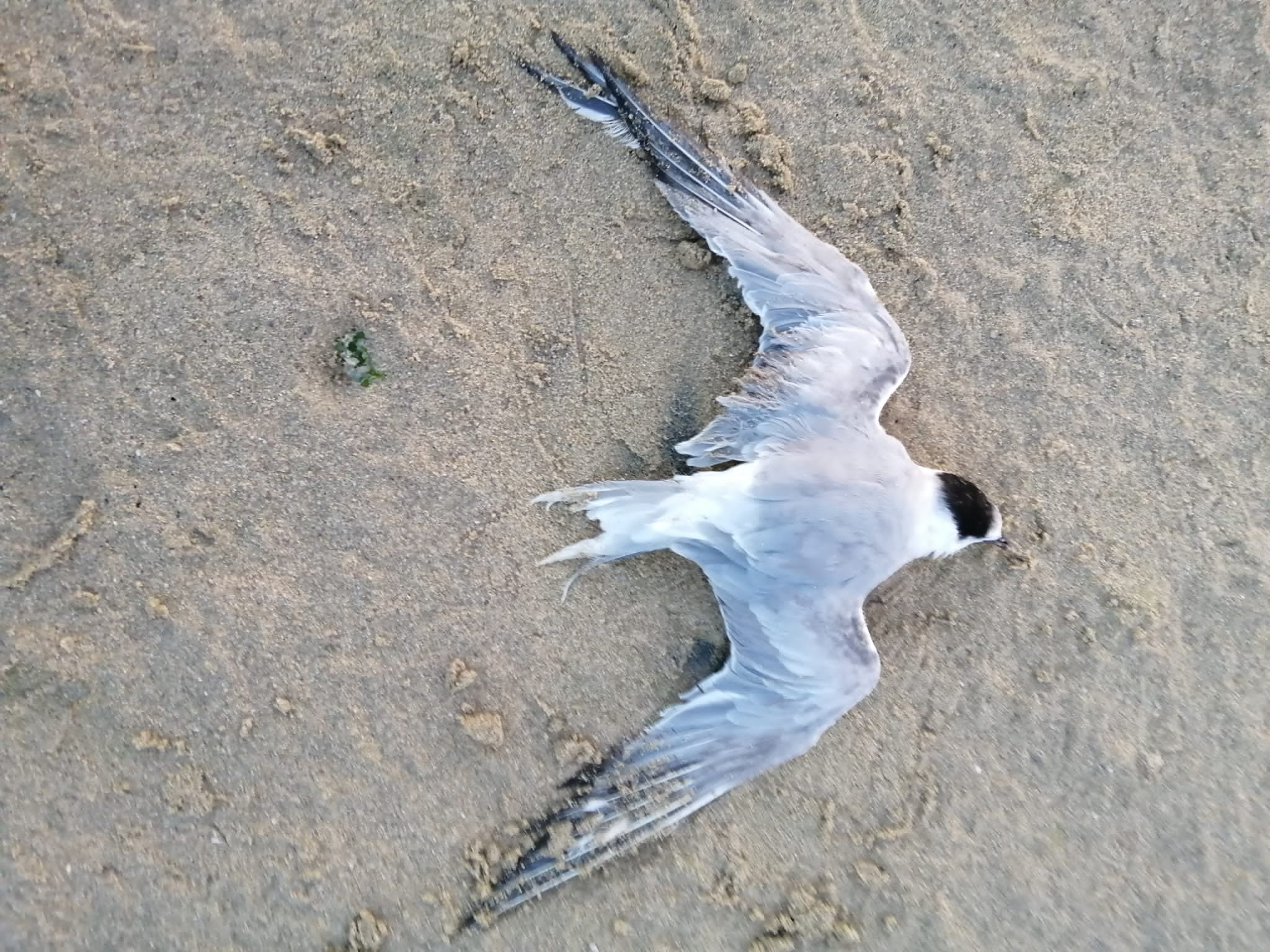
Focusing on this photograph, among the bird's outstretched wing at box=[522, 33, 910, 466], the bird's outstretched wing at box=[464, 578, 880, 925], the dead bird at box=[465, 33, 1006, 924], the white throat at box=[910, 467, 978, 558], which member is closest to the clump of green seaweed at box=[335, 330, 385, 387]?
the dead bird at box=[465, 33, 1006, 924]

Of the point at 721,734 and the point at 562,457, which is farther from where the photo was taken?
the point at 562,457

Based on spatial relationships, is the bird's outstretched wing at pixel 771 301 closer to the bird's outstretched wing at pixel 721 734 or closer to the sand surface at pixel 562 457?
the sand surface at pixel 562 457

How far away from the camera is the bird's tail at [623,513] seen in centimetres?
203

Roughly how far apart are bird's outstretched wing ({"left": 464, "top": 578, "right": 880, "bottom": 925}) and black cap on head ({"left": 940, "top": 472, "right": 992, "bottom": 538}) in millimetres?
367

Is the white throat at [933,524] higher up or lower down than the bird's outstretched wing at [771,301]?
lower down

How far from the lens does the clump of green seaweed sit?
2.09 metres

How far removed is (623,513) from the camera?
6.73 ft

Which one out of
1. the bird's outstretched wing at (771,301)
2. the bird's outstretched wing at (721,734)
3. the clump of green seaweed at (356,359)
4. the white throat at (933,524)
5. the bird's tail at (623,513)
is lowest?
the bird's outstretched wing at (721,734)

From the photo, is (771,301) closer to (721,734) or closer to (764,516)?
(764,516)

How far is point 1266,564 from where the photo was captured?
2.20 m

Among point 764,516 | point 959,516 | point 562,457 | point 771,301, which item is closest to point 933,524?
point 959,516

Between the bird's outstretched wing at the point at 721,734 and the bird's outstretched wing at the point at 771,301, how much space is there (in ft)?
1.37

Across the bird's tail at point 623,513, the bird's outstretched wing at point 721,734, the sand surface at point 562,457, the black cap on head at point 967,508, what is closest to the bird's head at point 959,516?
the black cap on head at point 967,508

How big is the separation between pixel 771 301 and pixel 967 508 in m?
0.77
